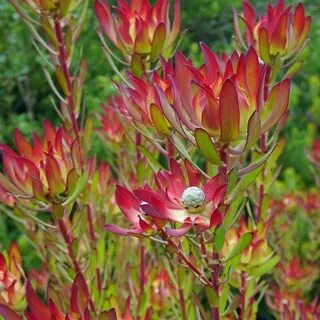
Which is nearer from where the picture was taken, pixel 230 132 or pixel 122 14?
pixel 230 132

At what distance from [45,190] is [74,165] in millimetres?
69

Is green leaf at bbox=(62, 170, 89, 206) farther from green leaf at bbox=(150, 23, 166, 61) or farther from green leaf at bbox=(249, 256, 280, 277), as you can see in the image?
green leaf at bbox=(249, 256, 280, 277)

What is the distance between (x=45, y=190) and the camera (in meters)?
1.00

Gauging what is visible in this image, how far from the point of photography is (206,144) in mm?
728

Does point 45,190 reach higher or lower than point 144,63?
lower

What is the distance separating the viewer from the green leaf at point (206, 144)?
2.35 feet

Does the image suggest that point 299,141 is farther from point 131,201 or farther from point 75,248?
point 131,201

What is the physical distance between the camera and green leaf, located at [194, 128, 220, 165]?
72 centimetres

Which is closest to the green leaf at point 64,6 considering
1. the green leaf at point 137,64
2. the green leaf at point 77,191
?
the green leaf at point 137,64

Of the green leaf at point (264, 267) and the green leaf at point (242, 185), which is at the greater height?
the green leaf at point (242, 185)

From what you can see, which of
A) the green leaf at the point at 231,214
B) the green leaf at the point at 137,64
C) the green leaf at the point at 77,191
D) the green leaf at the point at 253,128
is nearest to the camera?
the green leaf at the point at 253,128

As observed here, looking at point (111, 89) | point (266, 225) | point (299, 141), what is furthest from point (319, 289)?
point (266, 225)

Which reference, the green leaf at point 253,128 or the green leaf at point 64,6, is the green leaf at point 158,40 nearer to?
the green leaf at point 64,6

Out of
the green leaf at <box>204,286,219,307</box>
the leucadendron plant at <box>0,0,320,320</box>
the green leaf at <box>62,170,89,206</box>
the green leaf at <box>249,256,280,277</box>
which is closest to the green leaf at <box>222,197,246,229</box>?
the leucadendron plant at <box>0,0,320,320</box>
